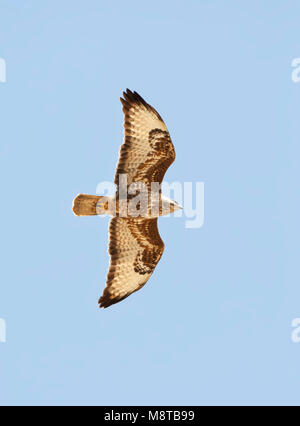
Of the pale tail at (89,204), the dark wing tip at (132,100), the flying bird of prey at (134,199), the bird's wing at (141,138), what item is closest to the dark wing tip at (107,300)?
the flying bird of prey at (134,199)

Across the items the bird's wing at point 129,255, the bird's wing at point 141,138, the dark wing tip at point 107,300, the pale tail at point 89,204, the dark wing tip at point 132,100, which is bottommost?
the dark wing tip at point 107,300

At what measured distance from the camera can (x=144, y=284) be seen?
1184 cm

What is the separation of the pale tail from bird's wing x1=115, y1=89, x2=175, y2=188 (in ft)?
1.29

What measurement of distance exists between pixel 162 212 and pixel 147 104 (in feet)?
5.42

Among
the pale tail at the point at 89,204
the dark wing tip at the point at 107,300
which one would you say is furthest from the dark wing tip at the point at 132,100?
the dark wing tip at the point at 107,300

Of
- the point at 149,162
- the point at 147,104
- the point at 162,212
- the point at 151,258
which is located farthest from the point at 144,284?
the point at 147,104

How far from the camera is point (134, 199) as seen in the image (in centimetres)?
1095

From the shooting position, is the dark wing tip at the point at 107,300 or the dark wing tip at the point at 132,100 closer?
the dark wing tip at the point at 132,100

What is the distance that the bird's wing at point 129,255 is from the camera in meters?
11.4

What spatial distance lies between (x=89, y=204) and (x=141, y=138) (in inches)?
49.3

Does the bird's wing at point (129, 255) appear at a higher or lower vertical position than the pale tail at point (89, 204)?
lower

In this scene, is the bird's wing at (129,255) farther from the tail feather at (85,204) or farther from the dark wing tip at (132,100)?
the dark wing tip at (132,100)
